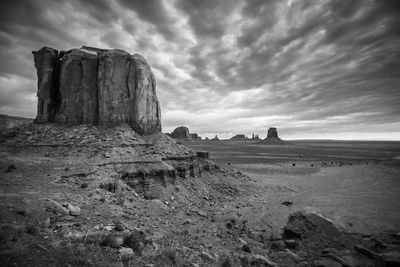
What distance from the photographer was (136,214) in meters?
13.5

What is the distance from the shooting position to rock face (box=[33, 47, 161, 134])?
24.2 meters

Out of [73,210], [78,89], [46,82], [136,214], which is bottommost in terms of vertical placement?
[136,214]

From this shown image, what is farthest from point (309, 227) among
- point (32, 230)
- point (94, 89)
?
point (94, 89)

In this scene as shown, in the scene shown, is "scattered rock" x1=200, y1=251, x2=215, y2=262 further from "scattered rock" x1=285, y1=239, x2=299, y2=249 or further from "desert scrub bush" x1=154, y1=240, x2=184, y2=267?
"scattered rock" x1=285, y1=239, x2=299, y2=249

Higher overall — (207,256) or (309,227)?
(207,256)

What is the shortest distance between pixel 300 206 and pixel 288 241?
11990 mm

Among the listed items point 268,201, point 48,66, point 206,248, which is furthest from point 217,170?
point 48,66

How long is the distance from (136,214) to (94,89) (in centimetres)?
1850

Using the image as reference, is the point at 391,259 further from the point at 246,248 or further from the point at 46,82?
the point at 46,82

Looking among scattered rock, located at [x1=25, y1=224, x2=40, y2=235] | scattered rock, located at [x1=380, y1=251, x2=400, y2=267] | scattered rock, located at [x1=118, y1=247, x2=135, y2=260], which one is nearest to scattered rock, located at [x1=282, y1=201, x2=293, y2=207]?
scattered rock, located at [x1=380, y1=251, x2=400, y2=267]

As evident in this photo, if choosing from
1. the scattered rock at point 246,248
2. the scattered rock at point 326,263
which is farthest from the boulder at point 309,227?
the scattered rock at point 246,248

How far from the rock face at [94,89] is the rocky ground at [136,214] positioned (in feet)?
6.62

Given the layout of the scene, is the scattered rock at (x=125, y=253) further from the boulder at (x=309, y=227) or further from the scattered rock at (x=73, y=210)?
the boulder at (x=309, y=227)

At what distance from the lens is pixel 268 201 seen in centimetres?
2534
